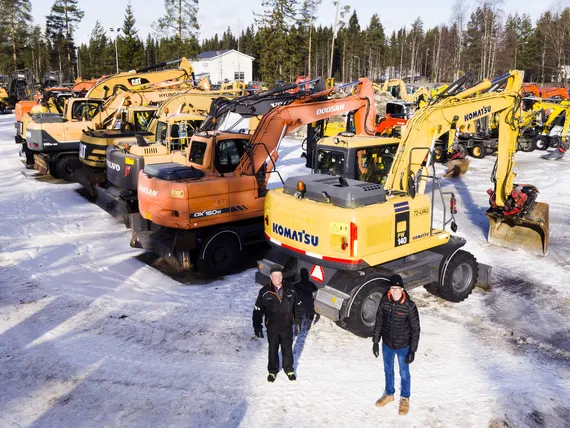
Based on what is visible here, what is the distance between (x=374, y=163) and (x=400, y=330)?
3975 millimetres

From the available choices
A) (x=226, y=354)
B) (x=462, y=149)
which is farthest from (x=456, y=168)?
(x=226, y=354)

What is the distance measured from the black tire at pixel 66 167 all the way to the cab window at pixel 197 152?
26.1ft

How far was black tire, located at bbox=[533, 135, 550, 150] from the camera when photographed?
23703mm

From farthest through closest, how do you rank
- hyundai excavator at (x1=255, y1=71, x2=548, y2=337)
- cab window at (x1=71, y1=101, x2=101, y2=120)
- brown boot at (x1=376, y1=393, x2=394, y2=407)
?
cab window at (x1=71, y1=101, x2=101, y2=120), hyundai excavator at (x1=255, y1=71, x2=548, y2=337), brown boot at (x1=376, y1=393, x2=394, y2=407)

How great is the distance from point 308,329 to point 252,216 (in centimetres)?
315

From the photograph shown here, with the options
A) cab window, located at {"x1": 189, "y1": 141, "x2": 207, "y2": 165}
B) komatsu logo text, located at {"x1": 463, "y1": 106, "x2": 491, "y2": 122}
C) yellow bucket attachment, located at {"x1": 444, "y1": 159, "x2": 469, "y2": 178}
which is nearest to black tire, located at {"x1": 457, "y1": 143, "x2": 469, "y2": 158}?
yellow bucket attachment, located at {"x1": 444, "y1": 159, "x2": 469, "y2": 178}

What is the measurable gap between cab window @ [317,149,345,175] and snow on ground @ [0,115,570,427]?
2249 millimetres

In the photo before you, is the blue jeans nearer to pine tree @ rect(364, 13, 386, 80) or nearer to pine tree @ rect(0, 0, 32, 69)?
pine tree @ rect(0, 0, 32, 69)

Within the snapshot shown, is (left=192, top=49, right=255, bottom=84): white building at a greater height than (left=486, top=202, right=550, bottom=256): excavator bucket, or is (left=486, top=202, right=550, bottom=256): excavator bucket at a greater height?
(left=192, top=49, right=255, bottom=84): white building

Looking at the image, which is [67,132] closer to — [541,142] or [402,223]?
[402,223]

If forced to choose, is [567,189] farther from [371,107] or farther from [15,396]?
[15,396]

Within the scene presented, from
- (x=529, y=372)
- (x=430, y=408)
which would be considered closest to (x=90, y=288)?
(x=430, y=408)

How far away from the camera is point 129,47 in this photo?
61156 mm

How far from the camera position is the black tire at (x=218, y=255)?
362 inches
